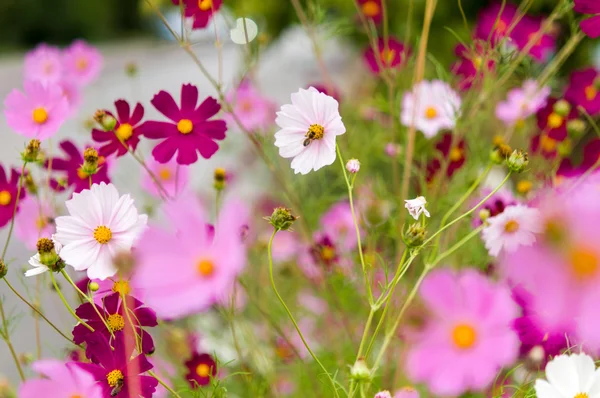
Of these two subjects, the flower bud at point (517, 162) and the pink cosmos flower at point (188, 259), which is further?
the flower bud at point (517, 162)

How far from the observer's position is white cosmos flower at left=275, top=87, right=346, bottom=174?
33 centimetres

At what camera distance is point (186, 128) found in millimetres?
419

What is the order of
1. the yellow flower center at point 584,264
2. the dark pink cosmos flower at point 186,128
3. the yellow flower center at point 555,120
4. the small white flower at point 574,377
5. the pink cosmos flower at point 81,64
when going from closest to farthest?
the yellow flower center at point 584,264
the small white flower at point 574,377
the dark pink cosmos flower at point 186,128
the yellow flower center at point 555,120
the pink cosmos flower at point 81,64

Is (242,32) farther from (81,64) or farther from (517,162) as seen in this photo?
(81,64)

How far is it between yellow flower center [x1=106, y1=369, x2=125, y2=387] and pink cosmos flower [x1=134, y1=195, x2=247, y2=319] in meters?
0.10

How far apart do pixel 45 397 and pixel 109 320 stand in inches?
2.9

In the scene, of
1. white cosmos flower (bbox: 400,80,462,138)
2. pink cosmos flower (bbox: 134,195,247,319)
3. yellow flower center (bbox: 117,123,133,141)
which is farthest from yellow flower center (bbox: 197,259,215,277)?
white cosmos flower (bbox: 400,80,462,138)

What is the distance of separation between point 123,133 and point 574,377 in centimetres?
32

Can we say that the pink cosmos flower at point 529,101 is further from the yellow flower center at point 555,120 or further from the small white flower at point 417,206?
the small white flower at point 417,206

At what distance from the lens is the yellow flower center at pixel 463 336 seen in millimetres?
252

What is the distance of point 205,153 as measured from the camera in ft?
1.29

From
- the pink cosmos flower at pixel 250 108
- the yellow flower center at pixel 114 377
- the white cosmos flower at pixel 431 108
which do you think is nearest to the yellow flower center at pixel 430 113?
the white cosmos flower at pixel 431 108

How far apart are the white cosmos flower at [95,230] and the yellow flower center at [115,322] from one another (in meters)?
0.04

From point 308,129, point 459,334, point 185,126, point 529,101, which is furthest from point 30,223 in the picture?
point 529,101
